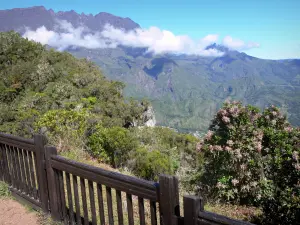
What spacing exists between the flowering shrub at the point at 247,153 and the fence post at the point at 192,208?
10.6 ft

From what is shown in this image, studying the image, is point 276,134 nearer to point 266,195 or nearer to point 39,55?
point 266,195

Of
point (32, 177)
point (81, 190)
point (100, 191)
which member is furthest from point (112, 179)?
point (32, 177)

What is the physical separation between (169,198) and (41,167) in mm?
2483

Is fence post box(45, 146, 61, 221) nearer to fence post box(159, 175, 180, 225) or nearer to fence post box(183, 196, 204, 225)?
fence post box(159, 175, 180, 225)

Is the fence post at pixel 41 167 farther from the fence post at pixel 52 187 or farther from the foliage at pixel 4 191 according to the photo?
the foliage at pixel 4 191

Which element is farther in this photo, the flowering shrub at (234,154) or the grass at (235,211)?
the flowering shrub at (234,154)

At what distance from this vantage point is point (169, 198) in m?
2.71

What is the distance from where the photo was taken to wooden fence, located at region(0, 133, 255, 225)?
270 centimetres

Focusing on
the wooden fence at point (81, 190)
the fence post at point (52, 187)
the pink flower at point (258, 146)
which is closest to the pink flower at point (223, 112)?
the pink flower at point (258, 146)

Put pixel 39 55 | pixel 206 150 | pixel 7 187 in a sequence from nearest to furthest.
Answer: pixel 7 187, pixel 206 150, pixel 39 55

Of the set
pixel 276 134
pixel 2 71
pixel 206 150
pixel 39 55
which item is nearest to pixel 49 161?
pixel 206 150

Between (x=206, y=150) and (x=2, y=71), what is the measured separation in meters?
26.4

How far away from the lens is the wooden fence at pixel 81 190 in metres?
2.70

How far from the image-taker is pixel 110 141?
14328mm
